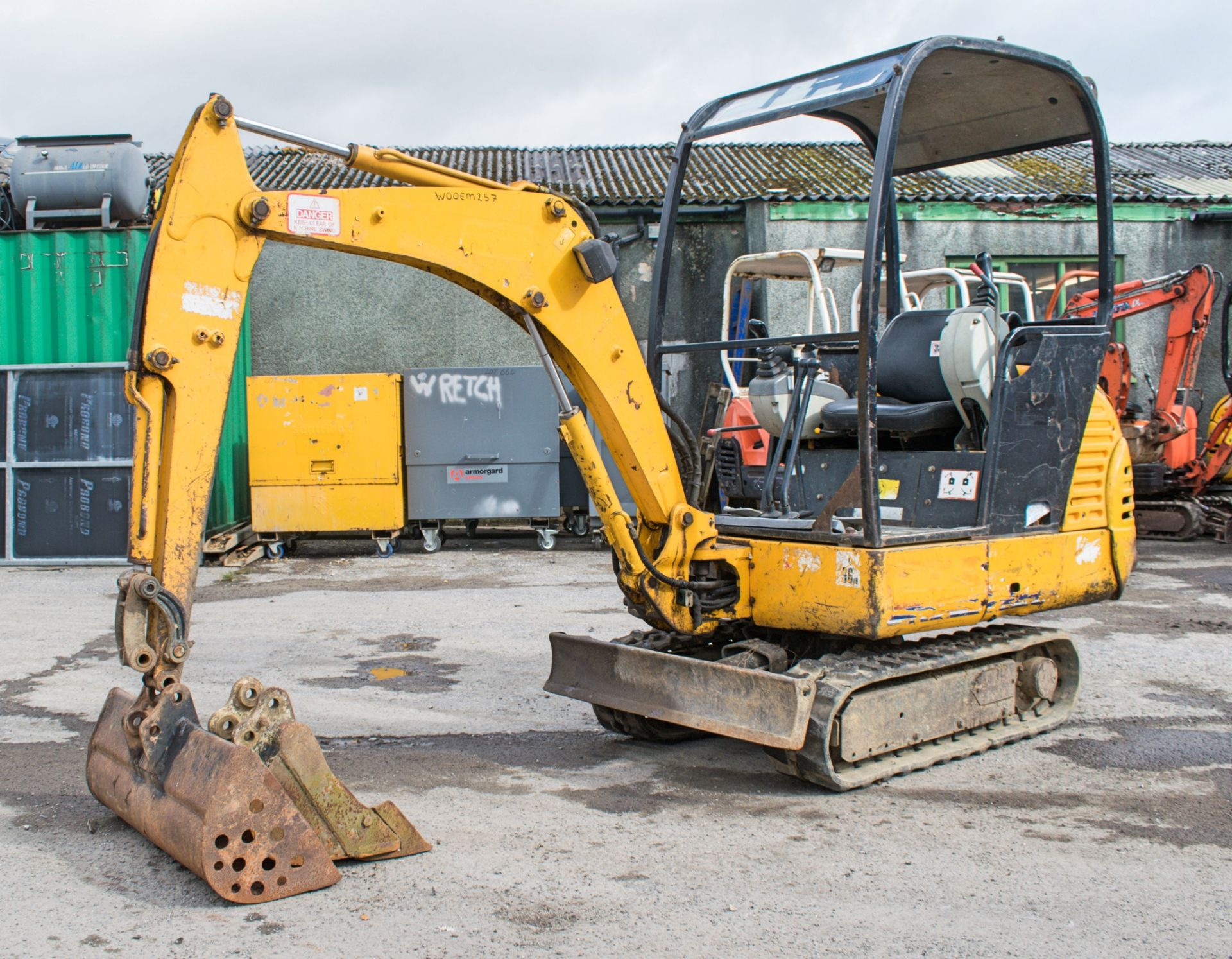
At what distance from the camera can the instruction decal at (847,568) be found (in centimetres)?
460

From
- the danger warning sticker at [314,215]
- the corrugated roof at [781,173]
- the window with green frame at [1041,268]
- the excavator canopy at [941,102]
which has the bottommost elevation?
the danger warning sticker at [314,215]

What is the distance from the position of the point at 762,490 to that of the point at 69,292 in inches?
359

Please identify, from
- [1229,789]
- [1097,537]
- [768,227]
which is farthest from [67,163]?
[1229,789]

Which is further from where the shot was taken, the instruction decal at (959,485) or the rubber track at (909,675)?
the instruction decal at (959,485)

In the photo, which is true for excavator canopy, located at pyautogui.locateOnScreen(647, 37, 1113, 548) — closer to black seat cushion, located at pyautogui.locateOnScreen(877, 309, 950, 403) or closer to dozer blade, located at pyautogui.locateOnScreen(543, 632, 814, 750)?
black seat cushion, located at pyautogui.locateOnScreen(877, 309, 950, 403)

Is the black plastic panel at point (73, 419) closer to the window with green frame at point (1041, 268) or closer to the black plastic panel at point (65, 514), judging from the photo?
the black plastic panel at point (65, 514)

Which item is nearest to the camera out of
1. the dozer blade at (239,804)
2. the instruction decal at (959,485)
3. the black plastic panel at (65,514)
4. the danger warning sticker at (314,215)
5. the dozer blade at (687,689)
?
the dozer blade at (239,804)

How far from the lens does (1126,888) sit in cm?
372

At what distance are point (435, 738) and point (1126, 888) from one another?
3109 millimetres

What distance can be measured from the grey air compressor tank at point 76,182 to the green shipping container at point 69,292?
25 cm

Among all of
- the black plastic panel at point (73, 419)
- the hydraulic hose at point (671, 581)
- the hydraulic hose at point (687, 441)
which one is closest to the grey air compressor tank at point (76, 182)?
the black plastic panel at point (73, 419)

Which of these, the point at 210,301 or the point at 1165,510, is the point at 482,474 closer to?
the point at 1165,510

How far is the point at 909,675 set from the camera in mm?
4992

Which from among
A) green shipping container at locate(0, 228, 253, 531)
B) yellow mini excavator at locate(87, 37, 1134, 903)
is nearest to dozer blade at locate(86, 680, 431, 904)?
yellow mini excavator at locate(87, 37, 1134, 903)
